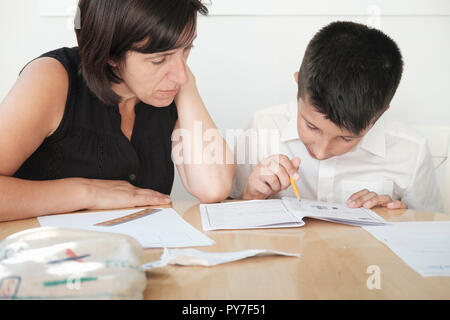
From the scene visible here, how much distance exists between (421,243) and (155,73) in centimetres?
71

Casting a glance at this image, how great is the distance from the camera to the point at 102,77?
1171mm

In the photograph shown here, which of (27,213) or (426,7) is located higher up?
(426,7)

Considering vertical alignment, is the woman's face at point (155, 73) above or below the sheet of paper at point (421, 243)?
above

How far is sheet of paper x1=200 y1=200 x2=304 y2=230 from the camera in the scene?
0.96m

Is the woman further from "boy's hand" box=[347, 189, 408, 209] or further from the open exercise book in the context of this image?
"boy's hand" box=[347, 189, 408, 209]

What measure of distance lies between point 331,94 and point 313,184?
446mm

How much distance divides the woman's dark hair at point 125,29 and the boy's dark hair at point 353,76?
342 mm


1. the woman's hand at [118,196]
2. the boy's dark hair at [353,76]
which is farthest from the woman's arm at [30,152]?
the boy's dark hair at [353,76]

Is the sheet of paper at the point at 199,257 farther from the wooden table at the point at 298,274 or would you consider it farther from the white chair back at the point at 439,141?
the white chair back at the point at 439,141

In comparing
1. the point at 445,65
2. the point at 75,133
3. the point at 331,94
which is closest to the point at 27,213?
the point at 75,133

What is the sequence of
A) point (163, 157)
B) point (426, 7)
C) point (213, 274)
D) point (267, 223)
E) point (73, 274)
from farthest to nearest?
point (426, 7) → point (163, 157) → point (267, 223) → point (213, 274) → point (73, 274)

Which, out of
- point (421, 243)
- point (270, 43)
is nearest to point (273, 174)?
point (421, 243)

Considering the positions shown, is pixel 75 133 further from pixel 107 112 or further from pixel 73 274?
pixel 73 274

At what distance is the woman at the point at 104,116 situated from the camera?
103 centimetres
